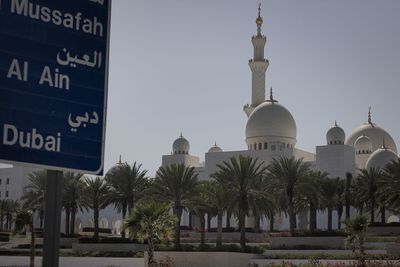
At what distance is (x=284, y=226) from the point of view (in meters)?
76.4

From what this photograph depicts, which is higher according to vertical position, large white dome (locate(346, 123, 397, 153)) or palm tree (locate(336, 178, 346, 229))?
large white dome (locate(346, 123, 397, 153))

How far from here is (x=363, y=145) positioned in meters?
86.8

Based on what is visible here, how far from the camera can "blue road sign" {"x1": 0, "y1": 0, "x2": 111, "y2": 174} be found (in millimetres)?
5559

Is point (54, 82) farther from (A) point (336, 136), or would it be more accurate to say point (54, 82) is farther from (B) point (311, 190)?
(A) point (336, 136)

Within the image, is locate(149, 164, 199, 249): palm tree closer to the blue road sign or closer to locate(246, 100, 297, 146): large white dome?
locate(246, 100, 297, 146): large white dome

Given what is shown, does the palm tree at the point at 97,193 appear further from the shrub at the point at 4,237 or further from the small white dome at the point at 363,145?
the small white dome at the point at 363,145

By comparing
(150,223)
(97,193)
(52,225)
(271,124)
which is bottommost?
(150,223)

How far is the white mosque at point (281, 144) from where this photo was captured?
7688cm

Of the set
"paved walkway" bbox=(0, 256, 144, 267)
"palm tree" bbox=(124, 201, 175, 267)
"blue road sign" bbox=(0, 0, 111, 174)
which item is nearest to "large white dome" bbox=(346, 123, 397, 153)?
"paved walkway" bbox=(0, 256, 144, 267)

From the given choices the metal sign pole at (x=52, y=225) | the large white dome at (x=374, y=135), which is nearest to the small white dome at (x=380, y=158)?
the large white dome at (x=374, y=135)

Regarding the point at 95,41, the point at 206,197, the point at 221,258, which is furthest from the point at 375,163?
the point at 95,41

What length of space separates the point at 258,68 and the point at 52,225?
80911mm

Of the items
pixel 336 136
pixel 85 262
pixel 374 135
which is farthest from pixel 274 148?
pixel 85 262

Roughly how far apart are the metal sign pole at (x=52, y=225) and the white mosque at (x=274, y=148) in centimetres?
6895
